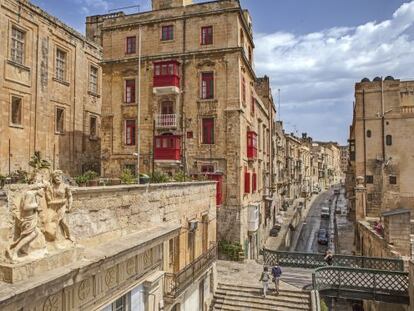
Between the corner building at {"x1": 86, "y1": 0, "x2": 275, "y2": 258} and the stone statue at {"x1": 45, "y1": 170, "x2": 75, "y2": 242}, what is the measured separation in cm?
1399

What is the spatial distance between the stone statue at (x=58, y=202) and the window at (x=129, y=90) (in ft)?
54.6

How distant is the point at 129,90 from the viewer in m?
21.6

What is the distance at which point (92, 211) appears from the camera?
675cm

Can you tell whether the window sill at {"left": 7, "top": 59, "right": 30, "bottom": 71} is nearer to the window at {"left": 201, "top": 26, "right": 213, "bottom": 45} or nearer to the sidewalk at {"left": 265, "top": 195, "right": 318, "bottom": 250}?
the window at {"left": 201, "top": 26, "right": 213, "bottom": 45}

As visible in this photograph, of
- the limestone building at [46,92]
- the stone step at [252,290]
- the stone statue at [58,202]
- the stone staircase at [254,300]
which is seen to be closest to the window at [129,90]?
the limestone building at [46,92]

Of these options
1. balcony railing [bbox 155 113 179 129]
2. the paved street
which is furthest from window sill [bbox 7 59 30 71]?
the paved street

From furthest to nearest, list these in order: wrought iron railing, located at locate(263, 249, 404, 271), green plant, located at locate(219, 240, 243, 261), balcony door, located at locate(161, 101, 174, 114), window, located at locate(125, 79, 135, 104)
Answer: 1. window, located at locate(125, 79, 135, 104)
2. balcony door, located at locate(161, 101, 174, 114)
3. green plant, located at locate(219, 240, 243, 261)
4. wrought iron railing, located at locate(263, 249, 404, 271)

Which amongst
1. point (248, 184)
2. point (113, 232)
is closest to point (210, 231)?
point (248, 184)

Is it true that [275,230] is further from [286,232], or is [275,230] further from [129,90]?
[129,90]

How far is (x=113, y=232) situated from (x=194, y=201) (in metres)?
6.15

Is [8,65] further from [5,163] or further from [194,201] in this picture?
[194,201]

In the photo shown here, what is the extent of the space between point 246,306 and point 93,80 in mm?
18970

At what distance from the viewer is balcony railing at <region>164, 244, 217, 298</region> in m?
10.3

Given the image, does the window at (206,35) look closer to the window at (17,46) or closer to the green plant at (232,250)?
the window at (17,46)
